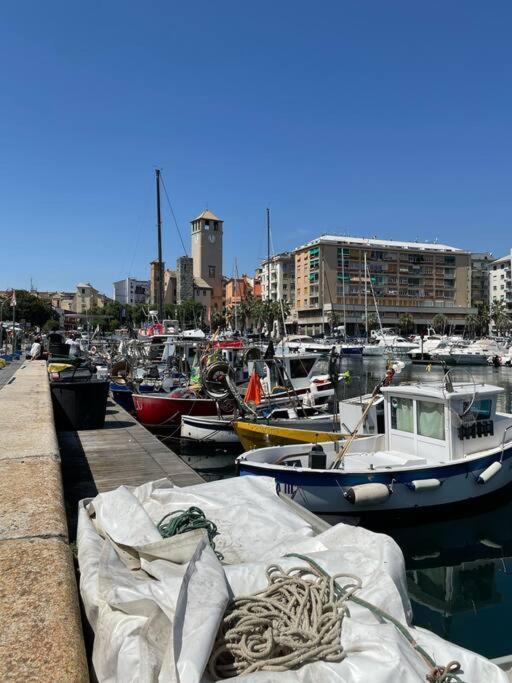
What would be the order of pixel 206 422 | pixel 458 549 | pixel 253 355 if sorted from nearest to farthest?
pixel 458 549 < pixel 206 422 < pixel 253 355

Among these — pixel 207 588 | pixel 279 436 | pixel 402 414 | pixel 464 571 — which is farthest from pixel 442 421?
pixel 207 588

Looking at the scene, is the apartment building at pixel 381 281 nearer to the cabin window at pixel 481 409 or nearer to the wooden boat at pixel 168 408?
the wooden boat at pixel 168 408

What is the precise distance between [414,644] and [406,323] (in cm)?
10905

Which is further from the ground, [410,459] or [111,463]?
[111,463]

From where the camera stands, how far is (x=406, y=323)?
108m

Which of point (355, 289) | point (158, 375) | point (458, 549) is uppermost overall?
point (355, 289)

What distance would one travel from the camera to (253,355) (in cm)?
2280

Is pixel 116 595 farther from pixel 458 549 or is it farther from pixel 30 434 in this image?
pixel 458 549

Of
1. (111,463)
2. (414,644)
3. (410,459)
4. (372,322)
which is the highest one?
(372,322)

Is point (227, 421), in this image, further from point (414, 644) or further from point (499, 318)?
point (499, 318)

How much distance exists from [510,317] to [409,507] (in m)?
122

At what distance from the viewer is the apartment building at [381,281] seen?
358 ft

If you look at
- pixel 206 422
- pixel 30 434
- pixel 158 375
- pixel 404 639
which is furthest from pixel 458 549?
pixel 158 375

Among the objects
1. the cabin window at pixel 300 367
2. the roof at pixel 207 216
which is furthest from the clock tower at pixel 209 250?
the cabin window at pixel 300 367
